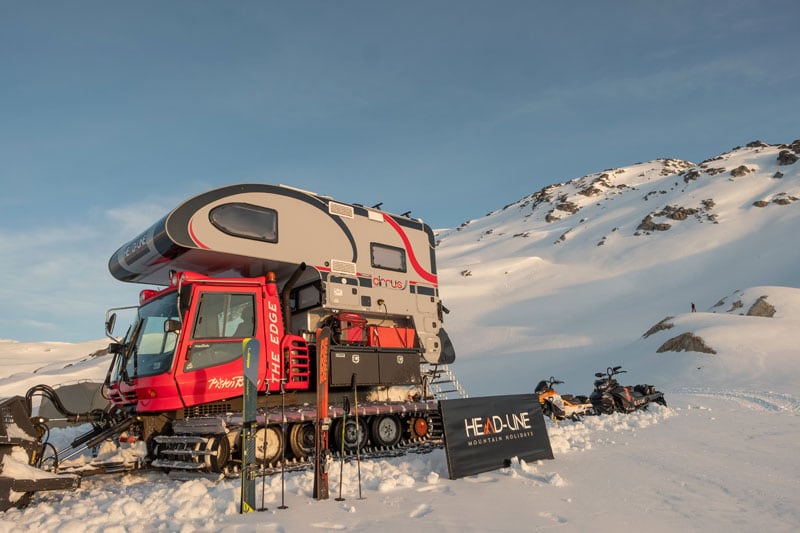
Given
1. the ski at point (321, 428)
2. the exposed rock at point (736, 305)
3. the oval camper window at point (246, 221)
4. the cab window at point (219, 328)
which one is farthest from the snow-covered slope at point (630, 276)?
the ski at point (321, 428)

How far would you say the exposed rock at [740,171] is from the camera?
87500 mm

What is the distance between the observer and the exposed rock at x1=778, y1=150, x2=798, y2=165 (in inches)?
3408

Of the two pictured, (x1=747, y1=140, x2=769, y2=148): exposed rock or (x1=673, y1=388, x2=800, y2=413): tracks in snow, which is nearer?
(x1=673, y1=388, x2=800, y2=413): tracks in snow

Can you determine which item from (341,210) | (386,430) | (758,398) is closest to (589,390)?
(758,398)

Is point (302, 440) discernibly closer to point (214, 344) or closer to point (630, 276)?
point (214, 344)

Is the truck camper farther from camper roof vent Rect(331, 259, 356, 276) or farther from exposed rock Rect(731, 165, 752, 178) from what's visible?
exposed rock Rect(731, 165, 752, 178)

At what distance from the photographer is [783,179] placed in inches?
3179

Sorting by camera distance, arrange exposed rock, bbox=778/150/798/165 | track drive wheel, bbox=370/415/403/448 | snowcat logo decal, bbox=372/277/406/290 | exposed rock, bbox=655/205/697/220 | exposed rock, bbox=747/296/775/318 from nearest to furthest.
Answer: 1. track drive wheel, bbox=370/415/403/448
2. snowcat logo decal, bbox=372/277/406/290
3. exposed rock, bbox=747/296/775/318
4. exposed rock, bbox=655/205/697/220
5. exposed rock, bbox=778/150/798/165

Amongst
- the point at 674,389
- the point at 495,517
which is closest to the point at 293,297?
the point at 495,517

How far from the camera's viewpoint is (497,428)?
349 inches

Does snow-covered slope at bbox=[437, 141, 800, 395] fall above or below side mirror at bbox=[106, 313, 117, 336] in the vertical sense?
above

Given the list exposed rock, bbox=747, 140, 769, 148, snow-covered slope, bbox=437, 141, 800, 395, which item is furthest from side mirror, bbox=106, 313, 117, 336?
exposed rock, bbox=747, 140, 769, 148

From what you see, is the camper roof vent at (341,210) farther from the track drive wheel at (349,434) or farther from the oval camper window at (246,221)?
the track drive wheel at (349,434)

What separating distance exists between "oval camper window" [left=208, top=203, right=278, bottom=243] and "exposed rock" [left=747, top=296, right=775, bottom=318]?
35.0 metres
